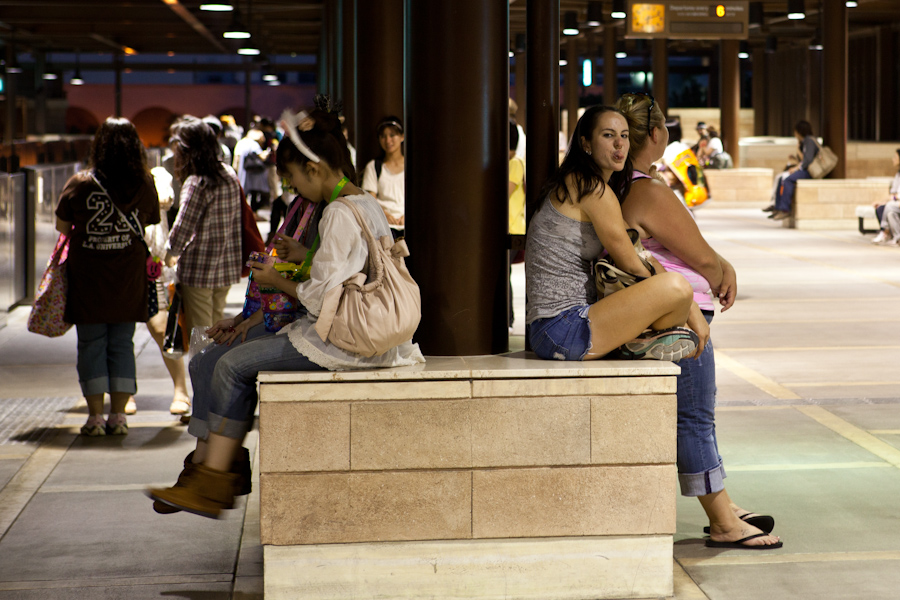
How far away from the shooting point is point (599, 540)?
4.00 m

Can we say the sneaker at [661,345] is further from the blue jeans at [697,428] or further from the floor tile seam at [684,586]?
the floor tile seam at [684,586]

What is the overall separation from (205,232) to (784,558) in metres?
3.90

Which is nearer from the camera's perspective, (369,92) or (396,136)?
(396,136)

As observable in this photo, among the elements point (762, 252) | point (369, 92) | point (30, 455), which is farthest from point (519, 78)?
point (30, 455)

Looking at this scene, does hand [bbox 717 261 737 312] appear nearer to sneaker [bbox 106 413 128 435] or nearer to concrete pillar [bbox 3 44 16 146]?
sneaker [bbox 106 413 128 435]

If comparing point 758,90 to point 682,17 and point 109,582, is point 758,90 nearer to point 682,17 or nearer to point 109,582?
point 682,17

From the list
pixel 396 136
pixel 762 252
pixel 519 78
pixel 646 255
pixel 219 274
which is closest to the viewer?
pixel 646 255

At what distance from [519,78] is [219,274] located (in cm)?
3621

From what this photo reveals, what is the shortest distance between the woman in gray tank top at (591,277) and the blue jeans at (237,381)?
911 millimetres

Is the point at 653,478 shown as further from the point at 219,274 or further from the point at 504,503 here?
the point at 219,274

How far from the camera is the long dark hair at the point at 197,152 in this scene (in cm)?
663

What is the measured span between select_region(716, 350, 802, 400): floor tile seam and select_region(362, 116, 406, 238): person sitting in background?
2762 mm

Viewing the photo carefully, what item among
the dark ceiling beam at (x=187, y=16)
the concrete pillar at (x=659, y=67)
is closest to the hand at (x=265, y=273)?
the dark ceiling beam at (x=187, y=16)

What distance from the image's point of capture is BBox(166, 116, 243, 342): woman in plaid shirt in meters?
6.67
